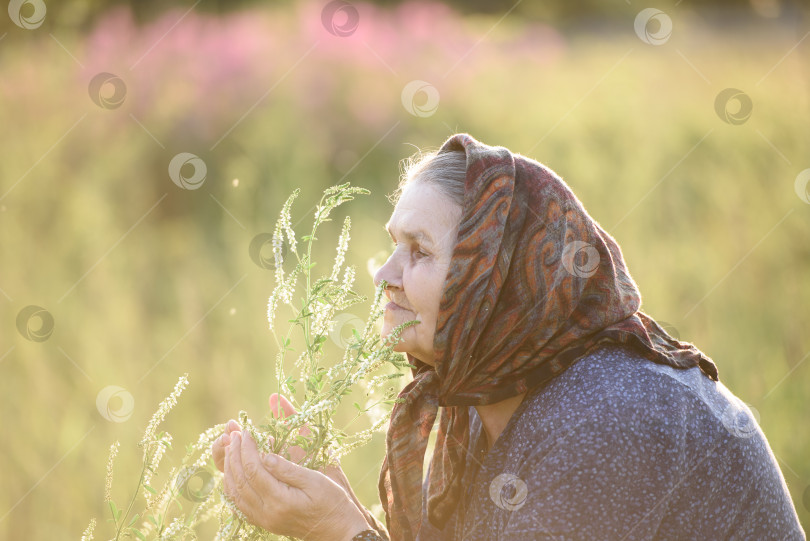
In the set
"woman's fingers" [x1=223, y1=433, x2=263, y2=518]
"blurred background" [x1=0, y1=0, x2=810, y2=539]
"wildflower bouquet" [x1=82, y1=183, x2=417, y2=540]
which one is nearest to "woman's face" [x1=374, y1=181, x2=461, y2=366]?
"wildflower bouquet" [x1=82, y1=183, x2=417, y2=540]

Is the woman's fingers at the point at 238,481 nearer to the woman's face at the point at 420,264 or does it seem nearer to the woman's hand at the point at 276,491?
the woman's hand at the point at 276,491

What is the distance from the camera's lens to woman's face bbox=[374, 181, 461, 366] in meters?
1.63

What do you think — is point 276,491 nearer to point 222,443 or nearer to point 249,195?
point 222,443

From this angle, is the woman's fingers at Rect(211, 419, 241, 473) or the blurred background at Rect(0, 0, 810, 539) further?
the blurred background at Rect(0, 0, 810, 539)

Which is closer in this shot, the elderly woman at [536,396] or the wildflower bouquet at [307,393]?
the wildflower bouquet at [307,393]

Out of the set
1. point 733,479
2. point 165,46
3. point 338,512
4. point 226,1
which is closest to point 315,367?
point 338,512

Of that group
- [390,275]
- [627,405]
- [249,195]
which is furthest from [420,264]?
[249,195]

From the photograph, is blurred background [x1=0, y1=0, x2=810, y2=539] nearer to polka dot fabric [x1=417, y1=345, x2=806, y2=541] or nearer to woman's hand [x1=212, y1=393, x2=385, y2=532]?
woman's hand [x1=212, y1=393, x2=385, y2=532]

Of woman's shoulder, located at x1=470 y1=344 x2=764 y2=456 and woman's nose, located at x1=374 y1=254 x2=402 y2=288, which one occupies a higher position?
woman's shoulder, located at x1=470 y1=344 x2=764 y2=456

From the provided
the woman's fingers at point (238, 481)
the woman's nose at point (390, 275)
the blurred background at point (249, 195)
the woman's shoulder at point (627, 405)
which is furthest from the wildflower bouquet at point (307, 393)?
the blurred background at point (249, 195)

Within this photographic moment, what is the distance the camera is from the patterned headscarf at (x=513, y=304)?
1.57 meters

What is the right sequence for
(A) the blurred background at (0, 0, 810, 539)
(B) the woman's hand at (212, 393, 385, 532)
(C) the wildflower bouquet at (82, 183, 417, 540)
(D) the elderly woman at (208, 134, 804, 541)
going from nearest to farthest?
(C) the wildflower bouquet at (82, 183, 417, 540) → (D) the elderly woman at (208, 134, 804, 541) → (B) the woman's hand at (212, 393, 385, 532) → (A) the blurred background at (0, 0, 810, 539)

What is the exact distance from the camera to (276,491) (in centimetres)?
141

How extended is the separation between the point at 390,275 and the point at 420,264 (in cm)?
7
